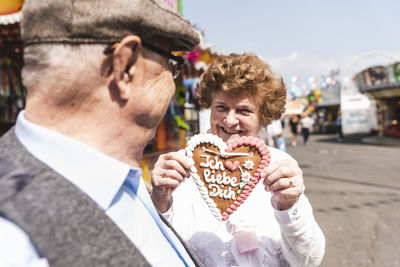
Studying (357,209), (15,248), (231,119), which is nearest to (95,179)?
(15,248)

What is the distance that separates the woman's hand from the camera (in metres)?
1.25

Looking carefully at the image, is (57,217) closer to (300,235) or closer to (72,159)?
(72,159)

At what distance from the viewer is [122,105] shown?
824 mm

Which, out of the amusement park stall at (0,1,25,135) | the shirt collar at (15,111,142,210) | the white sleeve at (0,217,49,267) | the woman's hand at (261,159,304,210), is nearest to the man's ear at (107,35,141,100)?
the shirt collar at (15,111,142,210)

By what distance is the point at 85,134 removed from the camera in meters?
0.79

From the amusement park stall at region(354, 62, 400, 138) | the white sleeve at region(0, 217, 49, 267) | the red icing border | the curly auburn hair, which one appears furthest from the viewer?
the amusement park stall at region(354, 62, 400, 138)

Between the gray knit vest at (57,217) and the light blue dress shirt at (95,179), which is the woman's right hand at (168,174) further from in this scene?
the gray knit vest at (57,217)

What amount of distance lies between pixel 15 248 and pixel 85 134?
0.29 m

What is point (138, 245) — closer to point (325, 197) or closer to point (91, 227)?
point (91, 227)

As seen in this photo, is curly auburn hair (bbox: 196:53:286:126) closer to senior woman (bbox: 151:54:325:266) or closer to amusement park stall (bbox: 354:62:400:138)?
senior woman (bbox: 151:54:325:266)

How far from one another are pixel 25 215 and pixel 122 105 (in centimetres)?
33

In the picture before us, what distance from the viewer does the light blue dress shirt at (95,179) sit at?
73 cm

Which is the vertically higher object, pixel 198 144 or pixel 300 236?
pixel 198 144

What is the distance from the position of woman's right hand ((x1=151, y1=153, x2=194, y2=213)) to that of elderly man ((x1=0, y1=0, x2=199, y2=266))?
431mm
